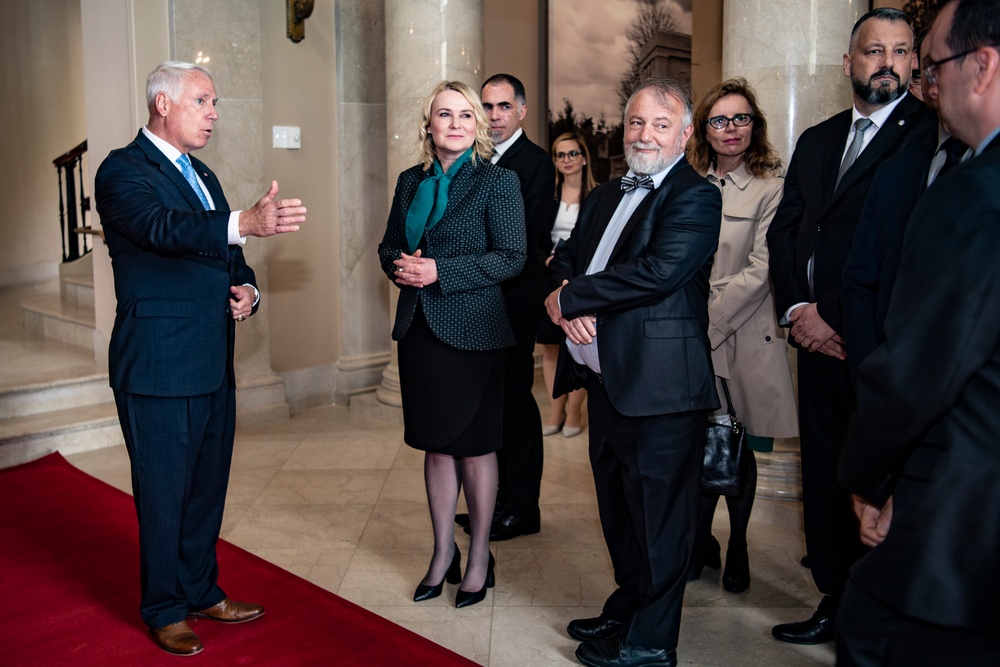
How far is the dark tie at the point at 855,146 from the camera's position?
122 inches

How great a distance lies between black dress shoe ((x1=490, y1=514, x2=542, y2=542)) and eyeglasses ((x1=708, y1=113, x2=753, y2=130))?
1.86 metres

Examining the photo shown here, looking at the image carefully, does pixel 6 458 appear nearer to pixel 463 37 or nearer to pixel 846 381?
pixel 463 37

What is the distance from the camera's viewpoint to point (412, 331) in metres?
3.36

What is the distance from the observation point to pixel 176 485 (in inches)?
120

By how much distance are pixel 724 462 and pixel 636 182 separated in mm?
1065

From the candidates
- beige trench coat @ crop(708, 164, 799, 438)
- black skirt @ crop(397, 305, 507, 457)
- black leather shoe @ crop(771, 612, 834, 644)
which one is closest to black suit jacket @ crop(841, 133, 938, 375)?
beige trench coat @ crop(708, 164, 799, 438)

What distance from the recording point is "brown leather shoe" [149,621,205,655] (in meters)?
3.10

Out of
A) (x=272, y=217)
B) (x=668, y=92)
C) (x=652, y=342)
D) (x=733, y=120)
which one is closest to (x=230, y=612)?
(x=272, y=217)

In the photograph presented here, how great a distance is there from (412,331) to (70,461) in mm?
2977

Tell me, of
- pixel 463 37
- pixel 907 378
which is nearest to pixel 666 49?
pixel 463 37

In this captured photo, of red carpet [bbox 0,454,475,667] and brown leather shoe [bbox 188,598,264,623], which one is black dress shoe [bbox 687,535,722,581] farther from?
brown leather shoe [bbox 188,598,264,623]

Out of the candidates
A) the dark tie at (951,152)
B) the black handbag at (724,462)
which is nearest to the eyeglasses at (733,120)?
the black handbag at (724,462)

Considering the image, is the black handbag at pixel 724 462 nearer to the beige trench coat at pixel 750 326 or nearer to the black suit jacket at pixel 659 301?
the beige trench coat at pixel 750 326

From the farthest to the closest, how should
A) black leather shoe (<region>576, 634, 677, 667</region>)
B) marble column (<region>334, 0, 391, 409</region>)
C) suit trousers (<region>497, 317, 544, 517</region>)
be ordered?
marble column (<region>334, 0, 391, 409</region>)
suit trousers (<region>497, 317, 544, 517</region>)
black leather shoe (<region>576, 634, 677, 667</region>)
